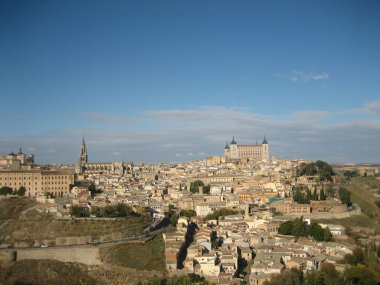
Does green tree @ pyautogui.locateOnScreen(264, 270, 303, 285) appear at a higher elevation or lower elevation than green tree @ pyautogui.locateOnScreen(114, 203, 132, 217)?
lower

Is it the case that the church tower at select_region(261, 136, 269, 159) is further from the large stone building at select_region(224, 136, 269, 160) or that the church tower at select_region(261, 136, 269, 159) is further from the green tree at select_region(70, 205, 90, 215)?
the green tree at select_region(70, 205, 90, 215)

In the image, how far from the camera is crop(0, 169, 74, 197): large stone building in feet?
144

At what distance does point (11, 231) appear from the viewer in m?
33.2

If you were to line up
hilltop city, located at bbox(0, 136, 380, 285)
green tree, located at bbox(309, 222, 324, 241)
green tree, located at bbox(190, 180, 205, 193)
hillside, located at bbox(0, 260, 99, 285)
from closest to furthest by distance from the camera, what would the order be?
hilltop city, located at bbox(0, 136, 380, 285)
hillside, located at bbox(0, 260, 99, 285)
green tree, located at bbox(309, 222, 324, 241)
green tree, located at bbox(190, 180, 205, 193)

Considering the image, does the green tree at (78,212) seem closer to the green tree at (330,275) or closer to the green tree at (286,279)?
the green tree at (286,279)

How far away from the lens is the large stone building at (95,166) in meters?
66.9

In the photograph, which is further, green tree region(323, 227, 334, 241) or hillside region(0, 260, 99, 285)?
green tree region(323, 227, 334, 241)

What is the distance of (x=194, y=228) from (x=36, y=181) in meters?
16.6

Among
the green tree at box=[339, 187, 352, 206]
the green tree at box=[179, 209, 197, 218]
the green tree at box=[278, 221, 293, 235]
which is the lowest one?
the green tree at box=[278, 221, 293, 235]

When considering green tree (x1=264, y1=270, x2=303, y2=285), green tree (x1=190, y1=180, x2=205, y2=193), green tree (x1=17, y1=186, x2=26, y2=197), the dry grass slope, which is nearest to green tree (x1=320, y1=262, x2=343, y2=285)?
green tree (x1=264, y1=270, x2=303, y2=285)

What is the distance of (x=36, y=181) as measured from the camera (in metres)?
44.2

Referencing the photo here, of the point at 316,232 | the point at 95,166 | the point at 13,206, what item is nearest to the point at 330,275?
the point at 316,232

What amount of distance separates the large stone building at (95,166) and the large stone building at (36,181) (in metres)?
19.5

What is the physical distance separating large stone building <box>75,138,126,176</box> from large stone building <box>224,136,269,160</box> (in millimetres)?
16579
